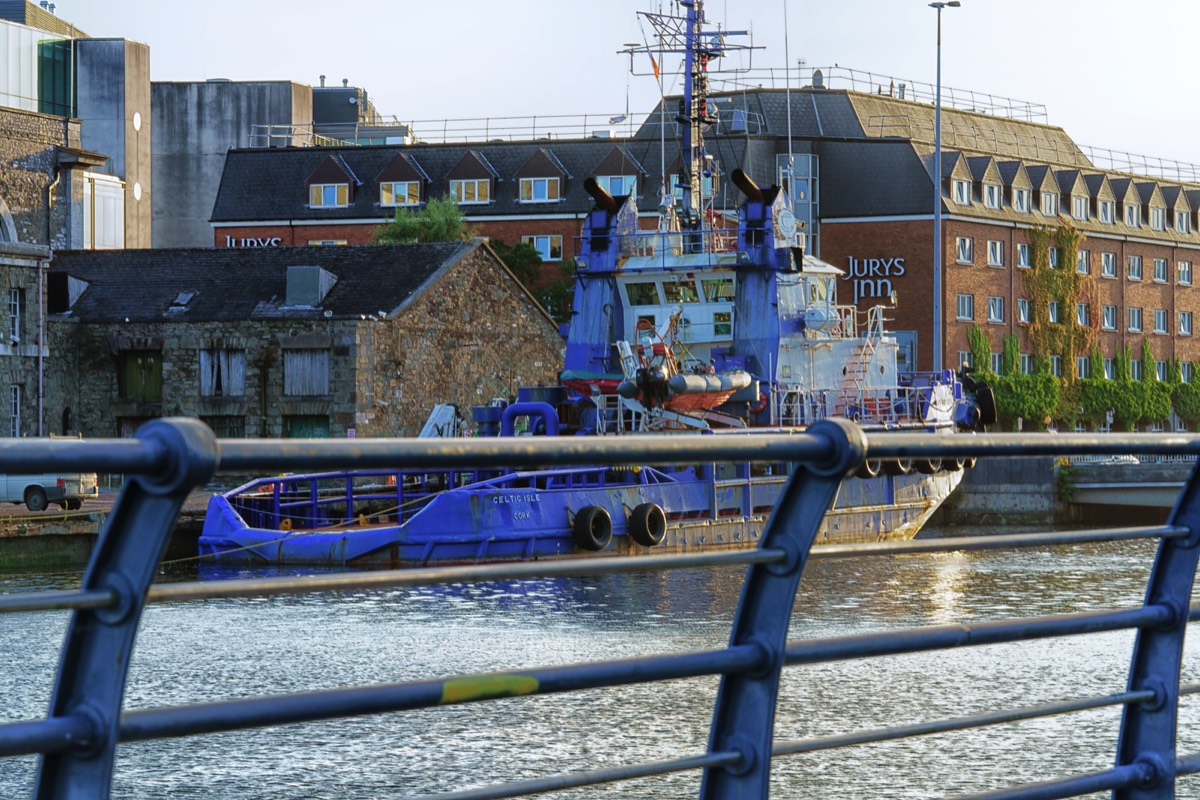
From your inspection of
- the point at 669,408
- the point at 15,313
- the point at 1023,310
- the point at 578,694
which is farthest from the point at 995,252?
the point at 578,694

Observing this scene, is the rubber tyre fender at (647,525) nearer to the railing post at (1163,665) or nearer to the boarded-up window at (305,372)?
the boarded-up window at (305,372)

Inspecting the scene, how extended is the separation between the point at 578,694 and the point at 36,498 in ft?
65.4

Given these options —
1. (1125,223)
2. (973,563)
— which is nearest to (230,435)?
(973,563)

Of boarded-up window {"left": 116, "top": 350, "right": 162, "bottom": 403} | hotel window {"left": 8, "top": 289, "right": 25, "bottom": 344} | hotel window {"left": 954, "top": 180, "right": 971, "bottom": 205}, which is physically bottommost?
boarded-up window {"left": 116, "top": 350, "right": 162, "bottom": 403}

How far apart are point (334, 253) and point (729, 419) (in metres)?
19.6

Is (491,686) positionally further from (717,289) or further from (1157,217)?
(1157,217)

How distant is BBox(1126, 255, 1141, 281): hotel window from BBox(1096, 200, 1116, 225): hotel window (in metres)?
1.87

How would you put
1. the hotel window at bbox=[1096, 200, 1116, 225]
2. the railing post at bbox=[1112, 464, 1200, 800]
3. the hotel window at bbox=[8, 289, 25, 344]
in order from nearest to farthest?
1. the railing post at bbox=[1112, 464, 1200, 800]
2. the hotel window at bbox=[8, 289, 25, 344]
3. the hotel window at bbox=[1096, 200, 1116, 225]

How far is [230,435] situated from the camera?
4747cm

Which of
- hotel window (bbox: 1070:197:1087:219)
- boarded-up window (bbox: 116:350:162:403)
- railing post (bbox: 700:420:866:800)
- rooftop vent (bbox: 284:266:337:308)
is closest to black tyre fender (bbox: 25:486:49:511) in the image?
rooftop vent (bbox: 284:266:337:308)

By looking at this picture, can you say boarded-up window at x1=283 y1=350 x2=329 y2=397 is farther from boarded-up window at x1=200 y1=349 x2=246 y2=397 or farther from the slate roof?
boarded-up window at x1=200 y1=349 x2=246 y2=397

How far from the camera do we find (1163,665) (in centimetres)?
398

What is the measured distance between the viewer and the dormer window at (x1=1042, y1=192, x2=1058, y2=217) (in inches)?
2835

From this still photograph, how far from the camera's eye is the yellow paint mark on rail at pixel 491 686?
268cm
